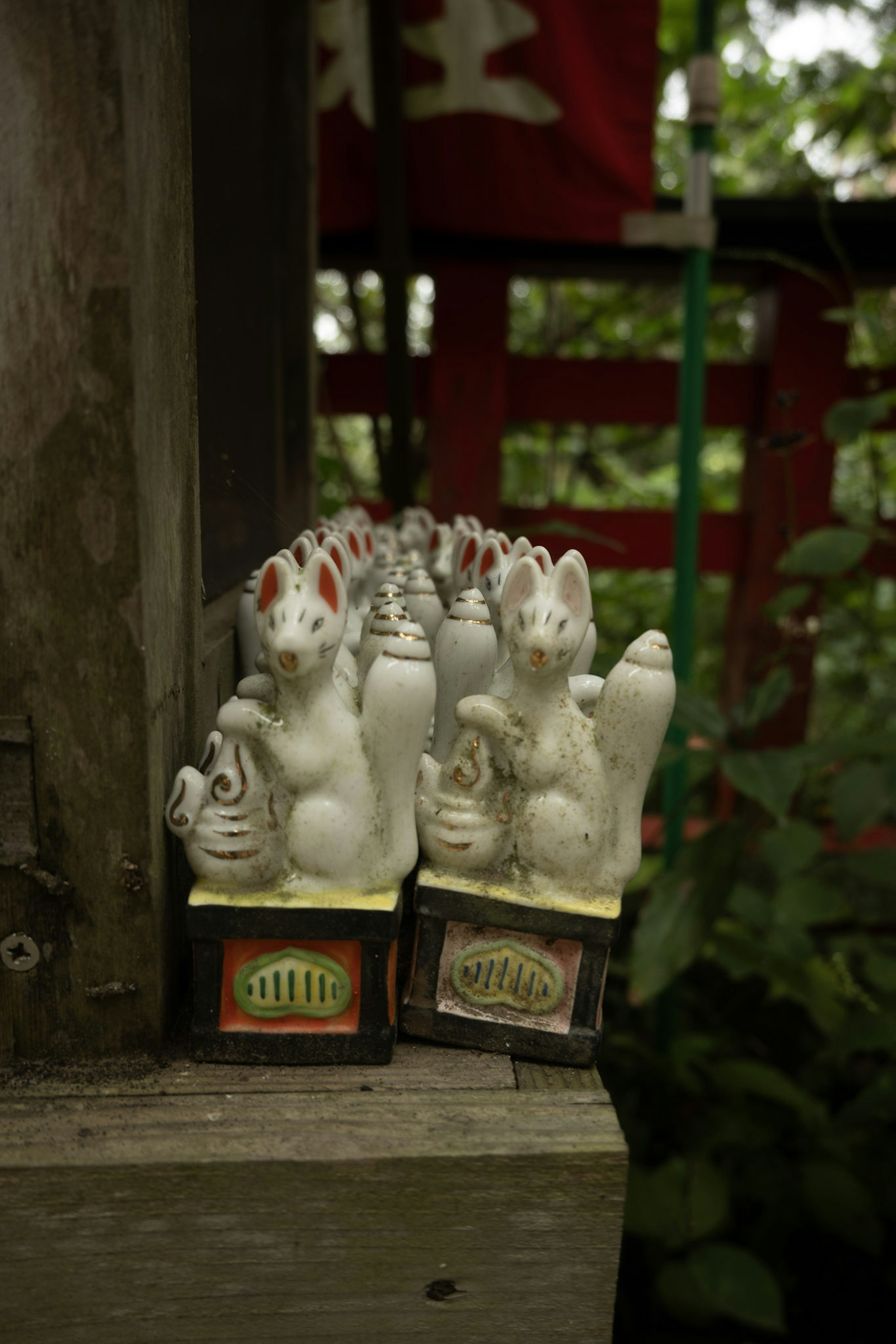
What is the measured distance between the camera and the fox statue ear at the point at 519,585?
2.64 ft

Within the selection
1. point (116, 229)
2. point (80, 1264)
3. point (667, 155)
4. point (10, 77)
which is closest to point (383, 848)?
point (80, 1264)

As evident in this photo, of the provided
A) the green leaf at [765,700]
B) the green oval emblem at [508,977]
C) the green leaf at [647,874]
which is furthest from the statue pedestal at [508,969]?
the green leaf at [647,874]

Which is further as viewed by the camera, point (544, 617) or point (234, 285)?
point (234, 285)

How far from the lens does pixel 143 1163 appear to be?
2.35 feet

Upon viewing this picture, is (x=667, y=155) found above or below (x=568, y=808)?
above

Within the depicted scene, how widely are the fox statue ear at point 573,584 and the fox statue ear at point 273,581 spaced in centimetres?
21

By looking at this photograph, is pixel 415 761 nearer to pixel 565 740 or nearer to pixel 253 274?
pixel 565 740

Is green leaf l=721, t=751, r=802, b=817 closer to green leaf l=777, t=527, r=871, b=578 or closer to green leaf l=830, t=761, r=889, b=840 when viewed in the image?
green leaf l=830, t=761, r=889, b=840

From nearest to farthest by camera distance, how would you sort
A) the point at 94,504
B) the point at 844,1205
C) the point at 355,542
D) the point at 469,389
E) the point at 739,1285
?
1. the point at 94,504
2. the point at 355,542
3. the point at 739,1285
4. the point at 844,1205
5. the point at 469,389

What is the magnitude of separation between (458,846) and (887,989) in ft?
3.69

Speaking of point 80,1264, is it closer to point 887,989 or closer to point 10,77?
point 10,77

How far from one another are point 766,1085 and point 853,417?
117 centimetres

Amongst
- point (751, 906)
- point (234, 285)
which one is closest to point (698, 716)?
point (751, 906)

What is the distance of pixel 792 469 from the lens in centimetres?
247
